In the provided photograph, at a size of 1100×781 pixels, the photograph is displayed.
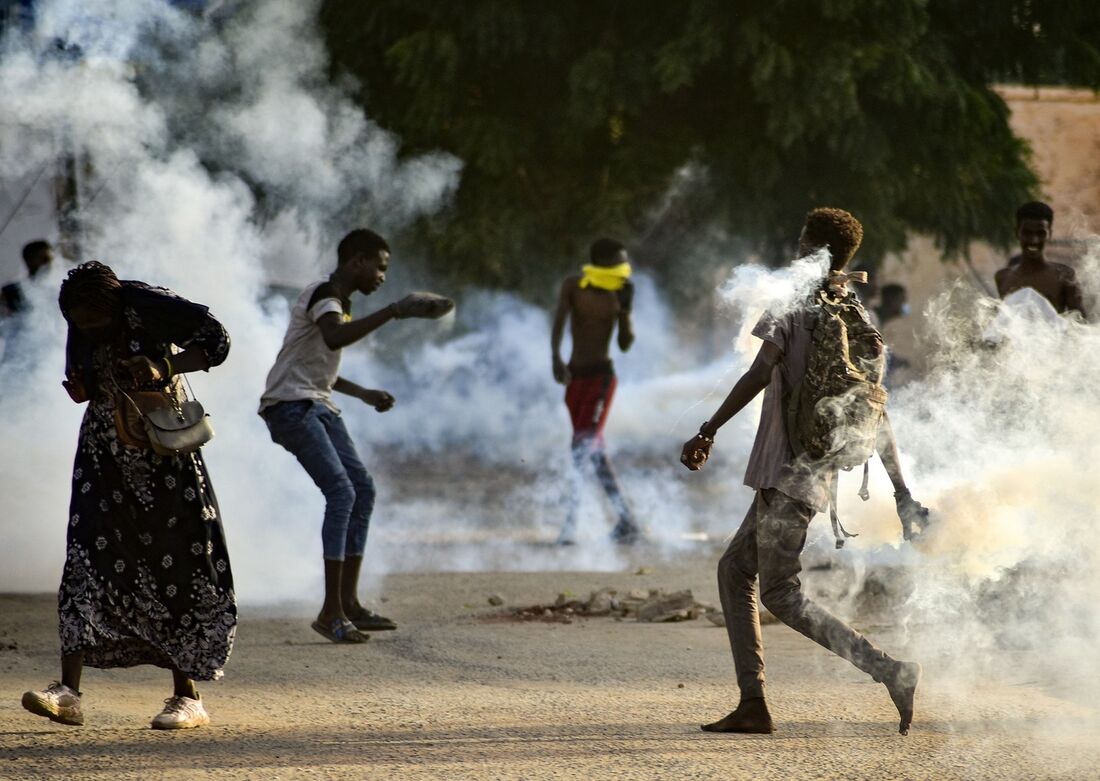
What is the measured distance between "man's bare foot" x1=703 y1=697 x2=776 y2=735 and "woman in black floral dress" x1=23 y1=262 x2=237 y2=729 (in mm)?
1620

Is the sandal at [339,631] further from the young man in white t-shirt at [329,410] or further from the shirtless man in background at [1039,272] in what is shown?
the shirtless man in background at [1039,272]

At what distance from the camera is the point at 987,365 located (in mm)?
5855

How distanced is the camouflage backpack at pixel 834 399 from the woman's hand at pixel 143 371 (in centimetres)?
199

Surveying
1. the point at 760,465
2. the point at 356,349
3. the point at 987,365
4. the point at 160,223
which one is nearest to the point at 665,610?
the point at 987,365

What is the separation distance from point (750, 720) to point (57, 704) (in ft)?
6.99

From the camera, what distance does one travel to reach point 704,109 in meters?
15.1

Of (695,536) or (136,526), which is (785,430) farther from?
(695,536)

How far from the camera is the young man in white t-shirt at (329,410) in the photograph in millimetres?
6629

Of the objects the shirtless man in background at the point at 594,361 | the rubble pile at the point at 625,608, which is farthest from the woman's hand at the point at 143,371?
the shirtless man in background at the point at 594,361

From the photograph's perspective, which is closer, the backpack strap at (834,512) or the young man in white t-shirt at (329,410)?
the backpack strap at (834,512)

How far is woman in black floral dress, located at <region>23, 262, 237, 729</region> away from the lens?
4.90 meters

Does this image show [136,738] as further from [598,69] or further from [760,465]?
[598,69]

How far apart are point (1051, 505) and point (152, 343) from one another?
307 centimetres

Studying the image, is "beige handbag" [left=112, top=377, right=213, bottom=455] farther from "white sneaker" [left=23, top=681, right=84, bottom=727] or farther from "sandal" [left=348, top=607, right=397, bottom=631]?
"sandal" [left=348, top=607, right=397, bottom=631]
